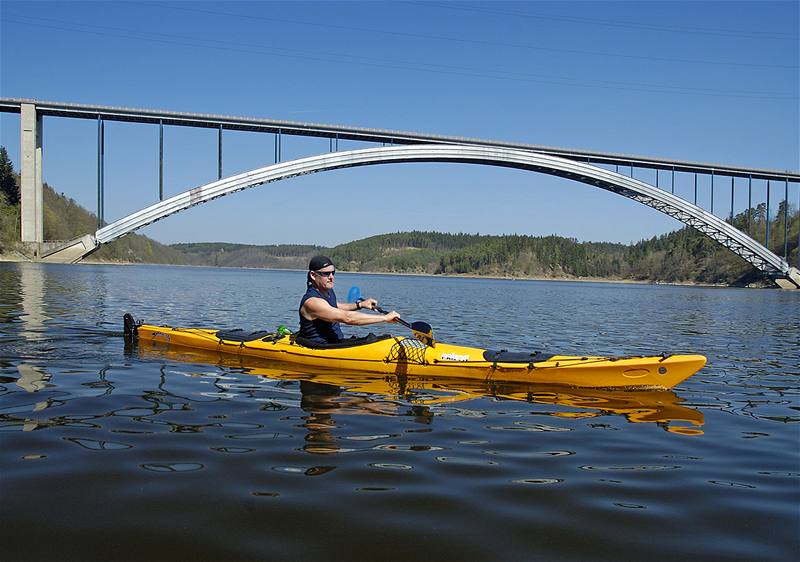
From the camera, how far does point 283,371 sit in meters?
7.82

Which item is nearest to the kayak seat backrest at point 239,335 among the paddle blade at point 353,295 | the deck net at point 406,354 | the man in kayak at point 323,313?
the man in kayak at point 323,313

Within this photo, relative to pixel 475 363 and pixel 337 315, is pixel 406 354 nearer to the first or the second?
pixel 475 363

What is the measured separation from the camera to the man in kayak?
24.6 ft

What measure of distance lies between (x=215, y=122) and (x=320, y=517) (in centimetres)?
4685

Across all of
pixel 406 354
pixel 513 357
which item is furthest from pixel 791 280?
pixel 406 354

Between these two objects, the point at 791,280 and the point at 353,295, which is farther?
the point at 791,280

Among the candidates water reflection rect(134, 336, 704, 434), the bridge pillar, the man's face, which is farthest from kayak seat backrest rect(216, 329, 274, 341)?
the bridge pillar

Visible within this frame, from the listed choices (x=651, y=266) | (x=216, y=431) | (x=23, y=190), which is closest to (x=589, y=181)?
(x=23, y=190)

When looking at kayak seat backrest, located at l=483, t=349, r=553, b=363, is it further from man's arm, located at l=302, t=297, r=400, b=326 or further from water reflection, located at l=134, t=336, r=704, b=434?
man's arm, located at l=302, t=297, r=400, b=326

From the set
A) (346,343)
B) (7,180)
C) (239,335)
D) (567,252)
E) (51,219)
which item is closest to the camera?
(346,343)

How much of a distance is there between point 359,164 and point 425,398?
44.1 m

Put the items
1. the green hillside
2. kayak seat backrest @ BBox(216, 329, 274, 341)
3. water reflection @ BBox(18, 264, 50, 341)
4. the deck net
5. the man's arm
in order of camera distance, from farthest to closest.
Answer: the green hillside → water reflection @ BBox(18, 264, 50, 341) → kayak seat backrest @ BBox(216, 329, 274, 341) → the deck net → the man's arm

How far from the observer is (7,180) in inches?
2876

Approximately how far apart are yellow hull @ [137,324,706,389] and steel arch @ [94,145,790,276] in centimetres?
3920
